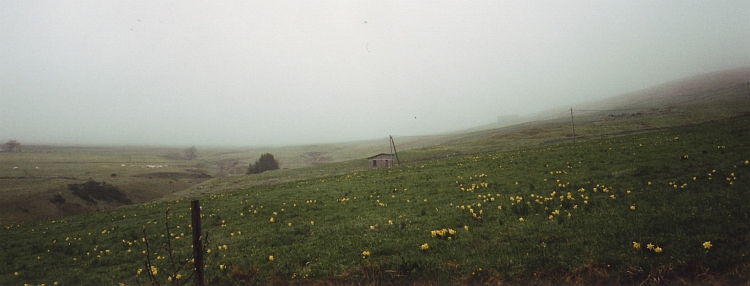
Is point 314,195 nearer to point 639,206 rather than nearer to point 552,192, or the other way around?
point 552,192

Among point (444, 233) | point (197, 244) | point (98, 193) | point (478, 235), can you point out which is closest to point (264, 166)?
point (98, 193)

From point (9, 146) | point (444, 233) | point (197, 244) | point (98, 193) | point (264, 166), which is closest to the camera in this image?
point (197, 244)

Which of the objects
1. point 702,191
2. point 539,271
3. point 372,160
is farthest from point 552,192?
point 372,160

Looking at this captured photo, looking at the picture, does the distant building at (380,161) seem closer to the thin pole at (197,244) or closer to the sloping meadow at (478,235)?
the sloping meadow at (478,235)

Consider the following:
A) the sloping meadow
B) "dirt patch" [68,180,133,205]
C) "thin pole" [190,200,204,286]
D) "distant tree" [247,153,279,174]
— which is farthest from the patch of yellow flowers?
"distant tree" [247,153,279,174]

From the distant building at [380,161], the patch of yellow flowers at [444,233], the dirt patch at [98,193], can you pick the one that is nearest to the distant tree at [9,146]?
the dirt patch at [98,193]

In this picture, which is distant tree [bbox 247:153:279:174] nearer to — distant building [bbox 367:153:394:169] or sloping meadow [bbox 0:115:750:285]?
distant building [bbox 367:153:394:169]

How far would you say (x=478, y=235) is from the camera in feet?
36.4

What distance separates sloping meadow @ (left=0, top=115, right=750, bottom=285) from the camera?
7840 millimetres

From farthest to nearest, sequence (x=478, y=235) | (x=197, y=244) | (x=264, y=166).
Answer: (x=264, y=166) < (x=478, y=235) < (x=197, y=244)

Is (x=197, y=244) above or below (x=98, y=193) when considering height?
above

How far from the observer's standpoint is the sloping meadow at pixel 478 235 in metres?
7.84

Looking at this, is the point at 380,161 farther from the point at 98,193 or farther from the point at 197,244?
the point at 197,244

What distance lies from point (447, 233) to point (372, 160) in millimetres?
53659
